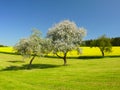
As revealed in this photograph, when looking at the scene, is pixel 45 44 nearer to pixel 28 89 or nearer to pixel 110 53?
pixel 28 89

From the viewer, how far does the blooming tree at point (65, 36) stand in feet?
203

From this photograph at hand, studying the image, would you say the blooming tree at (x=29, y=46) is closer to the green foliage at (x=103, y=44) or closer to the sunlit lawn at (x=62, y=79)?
the sunlit lawn at (x=62, y=79)

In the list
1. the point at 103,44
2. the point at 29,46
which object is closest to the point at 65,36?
the point at 29,46

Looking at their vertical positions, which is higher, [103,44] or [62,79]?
[103,44]

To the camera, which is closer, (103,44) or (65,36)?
(65,36)

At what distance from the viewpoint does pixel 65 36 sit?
6300 centimetres

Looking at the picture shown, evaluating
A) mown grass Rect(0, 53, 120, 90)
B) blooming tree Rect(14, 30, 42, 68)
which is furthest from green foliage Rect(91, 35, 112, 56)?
mown grass Rect(0, 53, 120, 90)

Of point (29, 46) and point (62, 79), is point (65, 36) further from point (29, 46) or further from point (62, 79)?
point (62, 79)

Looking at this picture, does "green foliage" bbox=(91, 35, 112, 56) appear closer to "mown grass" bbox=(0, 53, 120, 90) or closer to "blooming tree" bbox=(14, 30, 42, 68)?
"blooming tree" bbox=(14, 30, 42, 68)

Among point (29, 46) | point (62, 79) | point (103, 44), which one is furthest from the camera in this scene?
point (103, 44)

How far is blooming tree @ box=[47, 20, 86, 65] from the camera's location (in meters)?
61.8

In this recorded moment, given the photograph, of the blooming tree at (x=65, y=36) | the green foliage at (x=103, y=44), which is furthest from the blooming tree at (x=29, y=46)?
the green foliage at (x=103, y=44)

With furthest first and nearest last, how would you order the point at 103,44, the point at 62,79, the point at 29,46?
the point at 103,44 < the point at 29,46 < the point at 62,79

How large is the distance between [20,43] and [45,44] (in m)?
6.39
